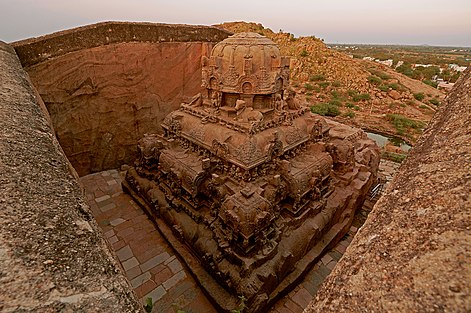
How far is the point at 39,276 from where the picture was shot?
108cm

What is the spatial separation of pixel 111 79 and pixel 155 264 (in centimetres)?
614

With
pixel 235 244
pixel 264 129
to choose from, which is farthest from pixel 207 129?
pixel 235 244

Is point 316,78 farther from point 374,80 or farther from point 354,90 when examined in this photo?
point 374,80

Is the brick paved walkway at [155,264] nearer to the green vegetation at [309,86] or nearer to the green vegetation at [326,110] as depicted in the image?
the green vegetation at [326,110]

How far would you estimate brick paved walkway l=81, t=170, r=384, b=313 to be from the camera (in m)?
5.14

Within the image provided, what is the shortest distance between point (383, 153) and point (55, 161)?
1338 centimetres

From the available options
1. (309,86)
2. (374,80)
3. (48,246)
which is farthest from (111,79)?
(374,80)

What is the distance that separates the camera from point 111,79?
8.69 m

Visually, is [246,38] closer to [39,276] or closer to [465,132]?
[465,132]

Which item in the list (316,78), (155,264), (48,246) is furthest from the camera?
(316,78)

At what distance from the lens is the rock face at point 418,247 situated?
0.73m

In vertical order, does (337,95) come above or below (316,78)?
below

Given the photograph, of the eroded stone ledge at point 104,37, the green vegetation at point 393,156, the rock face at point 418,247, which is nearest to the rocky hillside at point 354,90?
the green vegetation at point 393,156

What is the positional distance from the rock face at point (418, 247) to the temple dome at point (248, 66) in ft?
18.0
